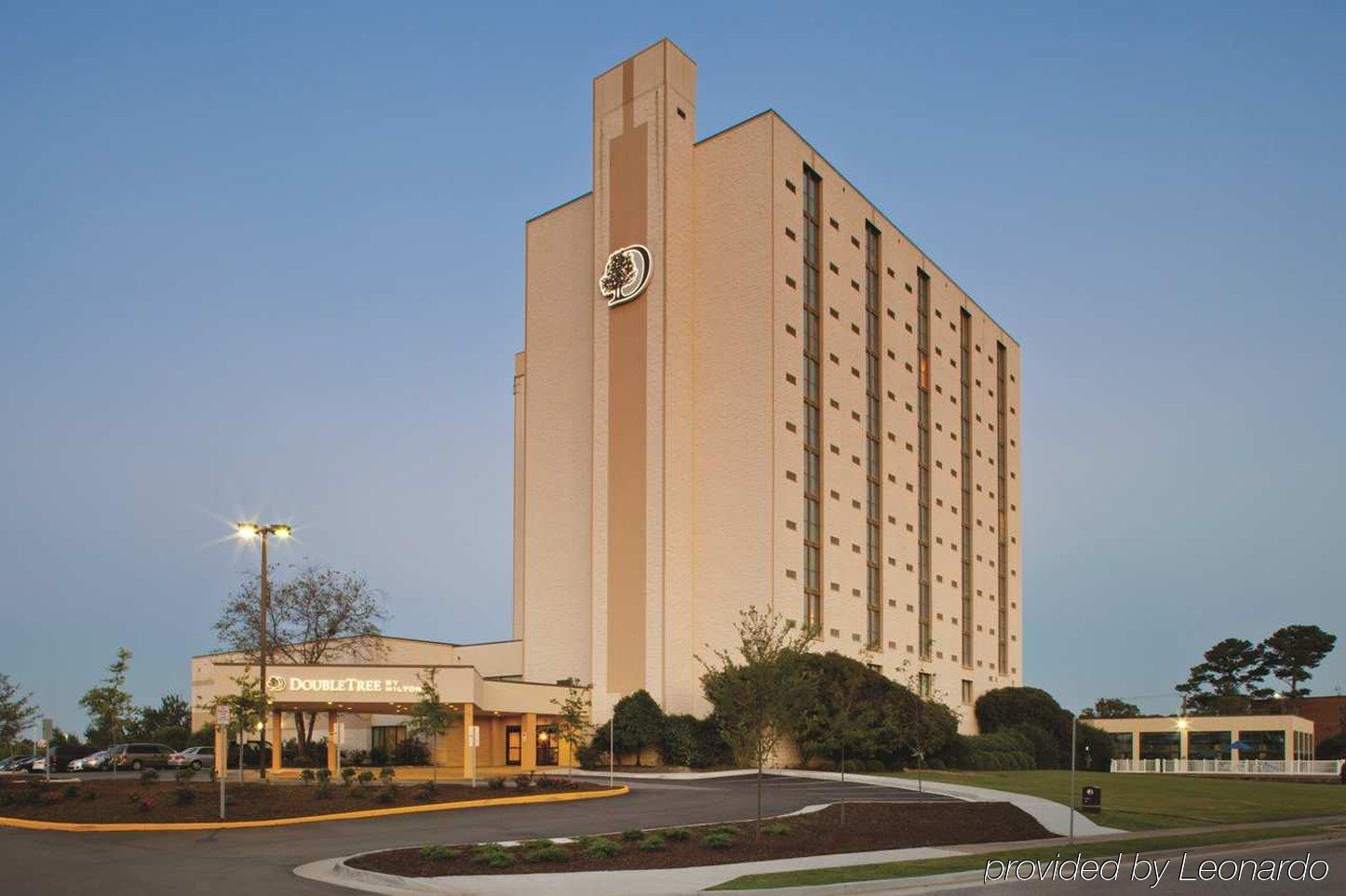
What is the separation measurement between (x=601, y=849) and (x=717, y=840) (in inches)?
115

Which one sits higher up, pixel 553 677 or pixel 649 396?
pixel 649 396

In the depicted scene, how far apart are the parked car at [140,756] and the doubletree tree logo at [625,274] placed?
35.2 m

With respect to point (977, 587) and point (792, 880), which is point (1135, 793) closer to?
point (792, 880)

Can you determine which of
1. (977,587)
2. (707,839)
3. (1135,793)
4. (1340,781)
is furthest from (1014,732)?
(707,839)

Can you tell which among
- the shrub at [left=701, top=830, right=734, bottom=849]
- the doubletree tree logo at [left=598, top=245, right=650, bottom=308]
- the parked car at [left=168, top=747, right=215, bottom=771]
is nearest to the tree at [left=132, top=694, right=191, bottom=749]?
the parked car at [left=168, top=747, right=215, bottom=771]

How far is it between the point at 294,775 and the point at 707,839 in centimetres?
3325

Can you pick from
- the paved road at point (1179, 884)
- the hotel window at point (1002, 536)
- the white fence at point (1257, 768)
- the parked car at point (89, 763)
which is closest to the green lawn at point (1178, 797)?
the paved road at point (1179, 884)

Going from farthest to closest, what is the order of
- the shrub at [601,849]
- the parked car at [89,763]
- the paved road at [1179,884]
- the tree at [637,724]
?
the parked car at [89,763] < the tree at [637,724] < the shrub at [601,849] < the paved road at [1179,884]

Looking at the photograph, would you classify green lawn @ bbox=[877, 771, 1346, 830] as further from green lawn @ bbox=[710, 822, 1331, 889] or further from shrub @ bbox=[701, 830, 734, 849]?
shrub @ bbox=[701, 830, 734, 849]

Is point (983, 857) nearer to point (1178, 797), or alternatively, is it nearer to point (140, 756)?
point (1178, 797)

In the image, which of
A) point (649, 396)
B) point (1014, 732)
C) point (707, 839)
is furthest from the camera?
point (1014, 732)

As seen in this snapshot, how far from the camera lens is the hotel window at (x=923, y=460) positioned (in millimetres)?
82125

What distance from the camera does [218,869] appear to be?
73.3 ft

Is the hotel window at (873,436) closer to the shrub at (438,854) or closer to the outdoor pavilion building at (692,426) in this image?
the outdoor pavilion building at (692,426)
